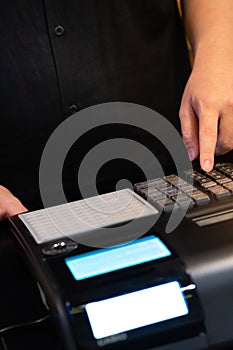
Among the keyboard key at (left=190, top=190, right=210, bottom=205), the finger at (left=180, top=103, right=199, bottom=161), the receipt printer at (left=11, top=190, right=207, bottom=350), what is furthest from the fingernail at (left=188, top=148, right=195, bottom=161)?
the receipt printer at (left=11, top=190, right=207, bottom=350)

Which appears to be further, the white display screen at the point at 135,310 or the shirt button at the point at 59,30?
the shirt button at the point at 59,30

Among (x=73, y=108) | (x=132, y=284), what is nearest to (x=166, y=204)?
(x=132, y=284)

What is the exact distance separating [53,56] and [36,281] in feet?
1.52

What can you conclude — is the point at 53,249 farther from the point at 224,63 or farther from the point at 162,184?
the point at 224,63

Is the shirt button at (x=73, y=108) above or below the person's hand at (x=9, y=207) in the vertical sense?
above

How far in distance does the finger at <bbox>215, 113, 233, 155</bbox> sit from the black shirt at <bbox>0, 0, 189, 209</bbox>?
0.23 metres

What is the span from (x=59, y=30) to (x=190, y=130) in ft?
0.86

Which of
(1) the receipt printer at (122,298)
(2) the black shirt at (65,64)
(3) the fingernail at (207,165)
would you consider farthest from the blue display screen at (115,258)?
(2) the black shirt at (65,64)

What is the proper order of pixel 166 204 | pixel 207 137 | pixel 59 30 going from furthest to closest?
1. pixel 59 30
2. pixel 207 137
3. pixel 166 204

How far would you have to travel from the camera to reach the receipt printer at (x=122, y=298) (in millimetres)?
567

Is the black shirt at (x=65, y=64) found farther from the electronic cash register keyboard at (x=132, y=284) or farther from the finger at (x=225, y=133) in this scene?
the electronic cash register keyboard at (x=132, y=284)

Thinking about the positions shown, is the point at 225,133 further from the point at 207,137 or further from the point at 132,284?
the point at 132,284

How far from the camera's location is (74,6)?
99 centimetres

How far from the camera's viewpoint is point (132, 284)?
58 cm
